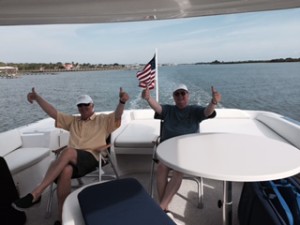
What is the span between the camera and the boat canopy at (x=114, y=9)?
5.23 ft

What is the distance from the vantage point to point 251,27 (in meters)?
25.2

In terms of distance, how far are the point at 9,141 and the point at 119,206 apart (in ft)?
6.52

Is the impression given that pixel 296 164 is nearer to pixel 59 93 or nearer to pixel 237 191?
pixel 237 191

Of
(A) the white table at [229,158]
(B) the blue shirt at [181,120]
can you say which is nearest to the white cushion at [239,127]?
(B) the blue shirt at [181,120]

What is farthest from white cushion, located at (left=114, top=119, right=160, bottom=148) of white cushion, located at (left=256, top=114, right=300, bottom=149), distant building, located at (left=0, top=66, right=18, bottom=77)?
distant building, located at (left=0, top=66, right=18, bottom=77)

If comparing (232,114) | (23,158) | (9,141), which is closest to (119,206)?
(23,158)

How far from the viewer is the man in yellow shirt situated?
74.7 inches

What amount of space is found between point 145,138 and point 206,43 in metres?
23.0

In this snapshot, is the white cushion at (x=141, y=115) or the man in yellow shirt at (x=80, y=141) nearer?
the man in yellow shirt at (x=80, y=141)

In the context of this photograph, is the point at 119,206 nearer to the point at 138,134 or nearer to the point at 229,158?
the point at 229,158

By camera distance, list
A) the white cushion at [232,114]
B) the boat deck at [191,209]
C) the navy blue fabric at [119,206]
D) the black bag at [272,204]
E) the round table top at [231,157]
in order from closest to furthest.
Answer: the navy blue fabric at [119,206] < the round table top at [231,157] < the black bag at [272,204] < the boat deck at [191,209] < the white cushion at [232,114]

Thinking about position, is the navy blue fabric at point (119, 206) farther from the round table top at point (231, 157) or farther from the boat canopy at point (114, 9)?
the boat canopy at point (114, 9)

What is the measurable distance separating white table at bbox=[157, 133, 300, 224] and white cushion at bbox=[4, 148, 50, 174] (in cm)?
136

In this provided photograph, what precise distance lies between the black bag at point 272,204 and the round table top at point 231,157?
22 cm
